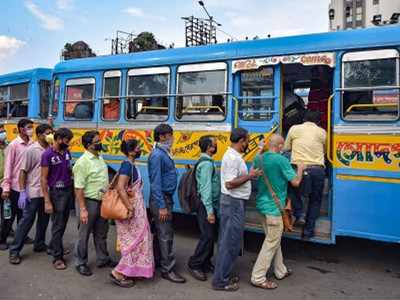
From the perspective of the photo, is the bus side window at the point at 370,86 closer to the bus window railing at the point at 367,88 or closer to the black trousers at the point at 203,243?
the bus window railing at the point at 367,88

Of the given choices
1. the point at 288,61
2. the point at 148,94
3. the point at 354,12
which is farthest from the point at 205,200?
the point at 354,12

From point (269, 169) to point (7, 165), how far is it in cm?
354

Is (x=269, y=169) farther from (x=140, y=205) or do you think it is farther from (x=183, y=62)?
(x=183, y=62)

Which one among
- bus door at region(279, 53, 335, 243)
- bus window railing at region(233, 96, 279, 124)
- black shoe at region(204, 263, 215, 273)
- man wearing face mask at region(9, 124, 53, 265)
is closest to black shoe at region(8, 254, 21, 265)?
man wearing face mask at region(9, 124, 53, 265)

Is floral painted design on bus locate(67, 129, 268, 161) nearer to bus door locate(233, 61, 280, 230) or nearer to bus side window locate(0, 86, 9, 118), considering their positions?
bus door locate(233, 61, 280, 230)

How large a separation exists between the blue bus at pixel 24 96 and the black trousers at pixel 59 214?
5.14 metres

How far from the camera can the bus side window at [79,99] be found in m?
7.27

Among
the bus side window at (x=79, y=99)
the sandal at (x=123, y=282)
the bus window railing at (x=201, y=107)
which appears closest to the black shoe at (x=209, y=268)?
the sandal at (x=123, y=282)

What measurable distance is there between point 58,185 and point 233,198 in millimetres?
2206

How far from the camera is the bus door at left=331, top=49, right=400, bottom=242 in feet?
15.5

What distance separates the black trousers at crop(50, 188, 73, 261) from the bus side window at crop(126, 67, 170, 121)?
1.91m

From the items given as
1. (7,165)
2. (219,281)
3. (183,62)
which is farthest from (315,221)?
(7,165)

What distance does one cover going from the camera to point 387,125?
4.74 metres

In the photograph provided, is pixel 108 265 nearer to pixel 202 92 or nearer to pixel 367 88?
pixel 202 92
